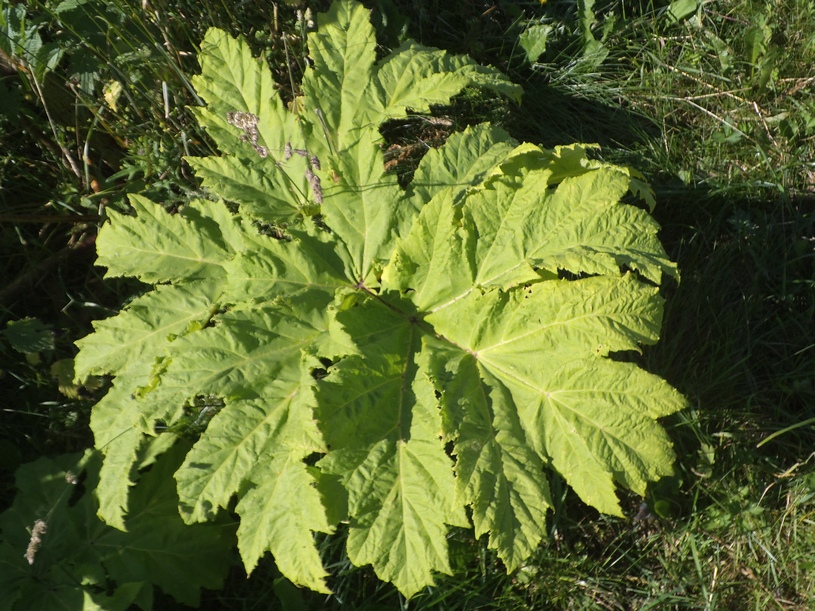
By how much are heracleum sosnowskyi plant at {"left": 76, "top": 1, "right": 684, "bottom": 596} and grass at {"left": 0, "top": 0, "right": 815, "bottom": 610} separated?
0.81 metres

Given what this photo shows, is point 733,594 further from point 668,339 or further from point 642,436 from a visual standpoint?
point 642,436

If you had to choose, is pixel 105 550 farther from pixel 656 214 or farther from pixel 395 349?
pixel 656 214

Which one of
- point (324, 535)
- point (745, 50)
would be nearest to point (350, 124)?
point (324, 535)

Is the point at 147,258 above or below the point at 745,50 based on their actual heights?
below

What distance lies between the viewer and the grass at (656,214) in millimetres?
2730

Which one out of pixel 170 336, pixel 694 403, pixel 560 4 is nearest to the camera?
pixel 170 336

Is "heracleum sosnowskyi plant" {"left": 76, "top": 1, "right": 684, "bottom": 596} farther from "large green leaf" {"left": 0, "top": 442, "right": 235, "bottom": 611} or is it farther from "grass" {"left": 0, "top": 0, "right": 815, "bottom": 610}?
"grass" {"left": 0, "top": 0, "right": 815, "bottom": 610}

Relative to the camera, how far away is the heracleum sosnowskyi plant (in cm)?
196

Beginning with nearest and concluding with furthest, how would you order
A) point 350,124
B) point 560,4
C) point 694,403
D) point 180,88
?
1. point 350,124
2. point 694,403
3. point 180,88
4. point 560,4

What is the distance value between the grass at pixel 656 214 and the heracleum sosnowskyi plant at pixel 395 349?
0.81m

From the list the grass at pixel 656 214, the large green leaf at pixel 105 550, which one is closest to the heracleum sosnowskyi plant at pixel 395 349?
the large green leaf at pixel 105 550

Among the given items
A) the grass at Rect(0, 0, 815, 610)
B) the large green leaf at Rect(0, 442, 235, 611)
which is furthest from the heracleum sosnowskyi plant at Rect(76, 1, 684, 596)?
the grass at Rect(0, 0, 815, 610)

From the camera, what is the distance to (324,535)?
277 cm

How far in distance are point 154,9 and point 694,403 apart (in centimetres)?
288
